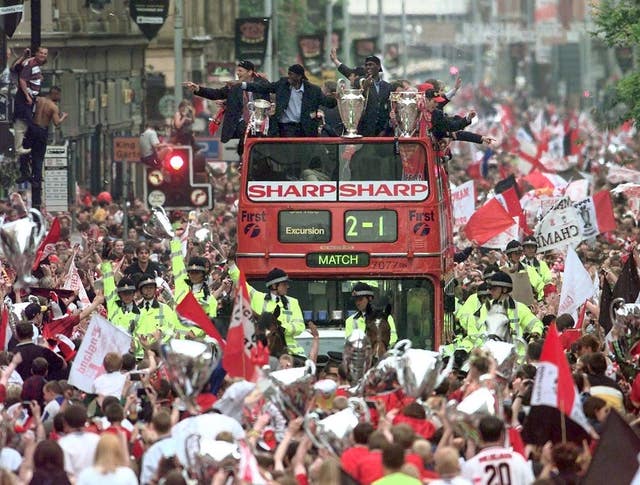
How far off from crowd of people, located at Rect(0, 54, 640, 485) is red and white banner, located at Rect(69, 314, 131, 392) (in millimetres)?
171

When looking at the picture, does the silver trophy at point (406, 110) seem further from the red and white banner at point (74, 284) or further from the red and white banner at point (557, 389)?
the red and white banner at point (557, 389)

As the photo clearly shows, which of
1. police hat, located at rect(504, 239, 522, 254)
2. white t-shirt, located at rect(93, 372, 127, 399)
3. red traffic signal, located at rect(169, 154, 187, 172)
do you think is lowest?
police hat, located at rect(504, 239, 522, 254)

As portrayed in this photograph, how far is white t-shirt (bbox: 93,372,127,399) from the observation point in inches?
638

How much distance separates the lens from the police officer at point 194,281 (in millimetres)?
21261

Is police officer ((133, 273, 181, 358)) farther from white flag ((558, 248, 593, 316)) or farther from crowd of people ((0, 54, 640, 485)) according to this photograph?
white flag ((558, 248, 593, 316))

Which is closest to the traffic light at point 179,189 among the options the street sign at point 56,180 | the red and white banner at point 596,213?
the street sign at point 56,180

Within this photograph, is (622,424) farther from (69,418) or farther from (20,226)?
(20,226)

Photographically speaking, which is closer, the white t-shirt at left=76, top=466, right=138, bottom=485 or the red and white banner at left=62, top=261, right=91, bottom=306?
the white t-shirt at left=76, top=466, right=138, bottom=485

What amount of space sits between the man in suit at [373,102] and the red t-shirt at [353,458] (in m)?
9.52

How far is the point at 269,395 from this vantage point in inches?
540

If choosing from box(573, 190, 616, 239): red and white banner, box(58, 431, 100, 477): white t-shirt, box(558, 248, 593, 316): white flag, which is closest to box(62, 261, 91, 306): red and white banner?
box(558, 248, 593, 316): white flag

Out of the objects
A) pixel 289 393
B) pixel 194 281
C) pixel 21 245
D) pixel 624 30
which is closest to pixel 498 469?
pixel 289 393

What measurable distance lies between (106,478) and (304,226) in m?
9.92

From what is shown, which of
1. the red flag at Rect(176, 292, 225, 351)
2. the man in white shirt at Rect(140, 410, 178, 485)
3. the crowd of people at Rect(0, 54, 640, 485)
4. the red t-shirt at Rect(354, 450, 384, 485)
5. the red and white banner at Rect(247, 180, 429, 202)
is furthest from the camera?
the red and white banner at Rect(247, 180, 429, 202)
